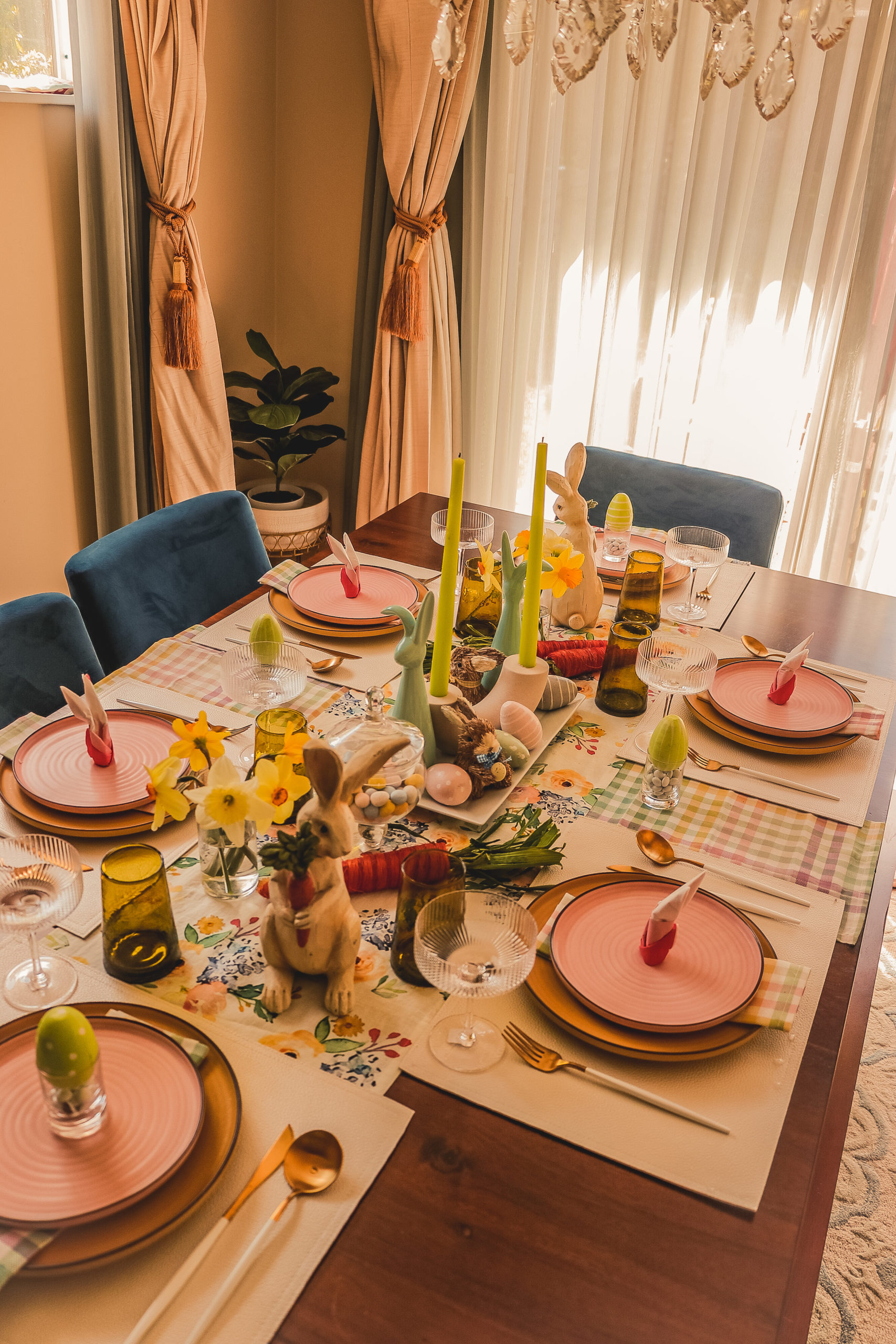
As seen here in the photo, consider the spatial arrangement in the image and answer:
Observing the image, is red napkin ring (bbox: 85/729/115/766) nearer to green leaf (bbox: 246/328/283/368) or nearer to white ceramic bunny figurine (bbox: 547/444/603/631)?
white ceramic bunny figurine (bbox: 547/444/603/631)

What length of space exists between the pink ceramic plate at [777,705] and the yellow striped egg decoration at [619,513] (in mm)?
481

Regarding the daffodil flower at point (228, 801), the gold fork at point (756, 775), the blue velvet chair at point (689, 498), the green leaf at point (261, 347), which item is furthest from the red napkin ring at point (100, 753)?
the green leaf at point (261, 347)

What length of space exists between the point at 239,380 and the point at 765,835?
238cm

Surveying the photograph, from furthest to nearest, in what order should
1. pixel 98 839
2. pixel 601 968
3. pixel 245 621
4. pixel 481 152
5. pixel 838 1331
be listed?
pixel 481 152
pixel 245 621
pixel 838 1331
pixel 98 839
pixel 601 968

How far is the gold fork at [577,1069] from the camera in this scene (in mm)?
867

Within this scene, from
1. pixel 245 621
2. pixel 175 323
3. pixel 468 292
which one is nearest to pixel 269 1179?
pixel 245 621

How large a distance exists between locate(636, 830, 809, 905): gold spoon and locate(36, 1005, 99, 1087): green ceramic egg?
2.14 feet

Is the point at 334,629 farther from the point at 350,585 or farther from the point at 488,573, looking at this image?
the point at 488,573

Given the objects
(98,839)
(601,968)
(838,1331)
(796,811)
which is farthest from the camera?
(838,1331)

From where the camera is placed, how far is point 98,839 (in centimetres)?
117

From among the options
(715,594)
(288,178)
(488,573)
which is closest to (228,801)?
(488,573)

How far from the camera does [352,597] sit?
173 cm

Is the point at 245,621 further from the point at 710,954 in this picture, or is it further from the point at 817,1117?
the point at 817,1117

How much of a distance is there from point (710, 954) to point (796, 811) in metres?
0.34
